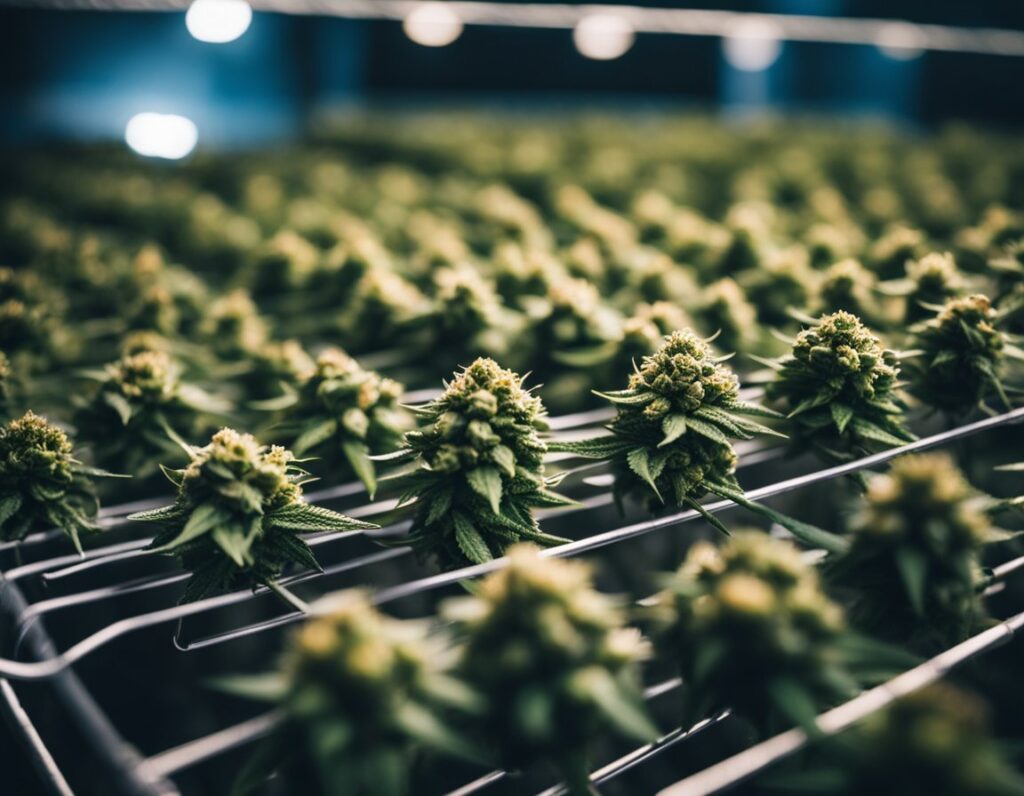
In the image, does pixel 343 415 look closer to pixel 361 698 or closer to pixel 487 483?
pixel 487 483

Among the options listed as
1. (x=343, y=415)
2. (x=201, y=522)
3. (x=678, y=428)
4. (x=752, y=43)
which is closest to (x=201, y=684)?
(x=201, y=522)

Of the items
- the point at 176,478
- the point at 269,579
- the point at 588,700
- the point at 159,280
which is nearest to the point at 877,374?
the point at 588,700

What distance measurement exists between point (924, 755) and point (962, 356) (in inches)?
58.9

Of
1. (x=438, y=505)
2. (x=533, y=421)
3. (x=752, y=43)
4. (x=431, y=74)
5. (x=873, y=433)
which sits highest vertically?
(x=431, y=74)

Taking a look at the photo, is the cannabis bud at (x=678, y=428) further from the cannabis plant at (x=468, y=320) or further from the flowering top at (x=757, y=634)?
the cannabis plant at (x=468, y=320)

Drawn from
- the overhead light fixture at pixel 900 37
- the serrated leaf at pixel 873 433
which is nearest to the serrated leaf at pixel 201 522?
the serrated leaf at pixel 873 433

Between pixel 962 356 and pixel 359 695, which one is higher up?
pixel 962 356

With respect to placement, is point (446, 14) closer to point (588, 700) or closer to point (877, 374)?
point (877, 374)

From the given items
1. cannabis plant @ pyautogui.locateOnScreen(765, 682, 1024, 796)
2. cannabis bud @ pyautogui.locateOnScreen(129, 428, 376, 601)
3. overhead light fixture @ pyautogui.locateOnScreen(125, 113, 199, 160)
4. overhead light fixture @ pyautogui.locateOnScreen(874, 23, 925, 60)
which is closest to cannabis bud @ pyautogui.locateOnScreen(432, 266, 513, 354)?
cannabis bud @ pyautogui.locateOnScreen(129, 428, 376, 601)

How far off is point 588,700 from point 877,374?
1.31 m

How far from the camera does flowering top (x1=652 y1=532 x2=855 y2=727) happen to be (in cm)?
134

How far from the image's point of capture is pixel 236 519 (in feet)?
5.90

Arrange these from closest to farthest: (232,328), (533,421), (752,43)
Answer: (533,421) < (232,328) < (752,43)

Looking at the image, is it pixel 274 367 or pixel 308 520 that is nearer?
pixel 308 520
